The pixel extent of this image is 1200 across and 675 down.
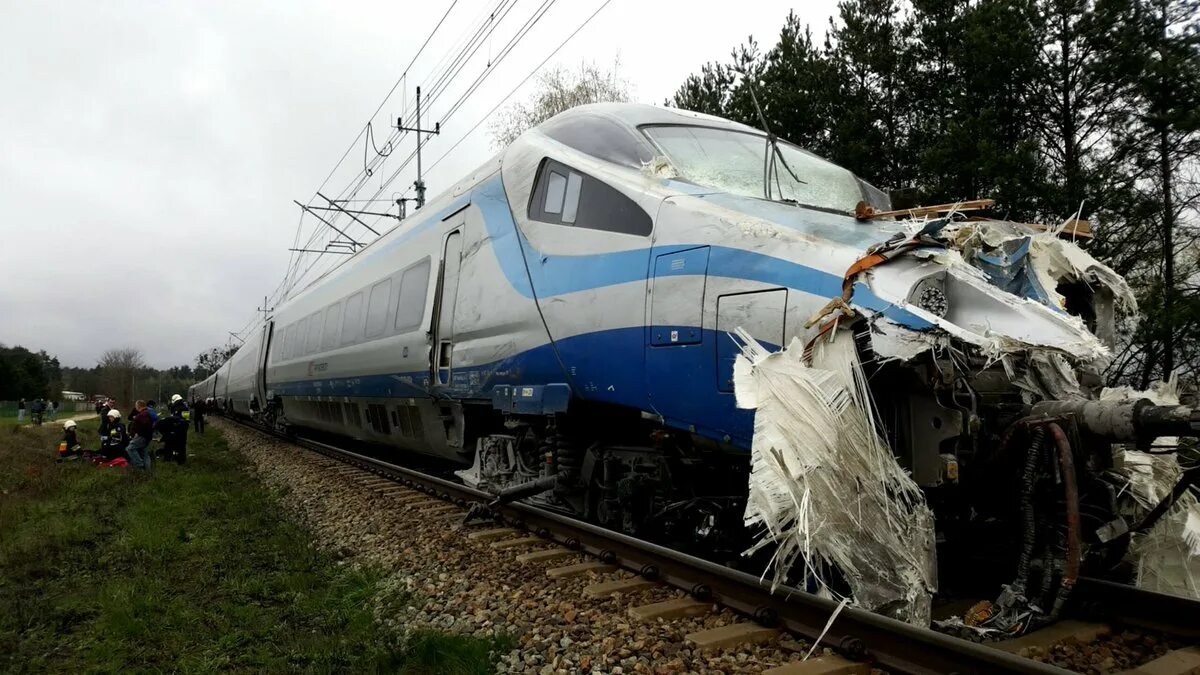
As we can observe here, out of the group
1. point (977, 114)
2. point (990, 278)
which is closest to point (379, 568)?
point (990, 278)

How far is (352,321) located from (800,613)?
9006mm

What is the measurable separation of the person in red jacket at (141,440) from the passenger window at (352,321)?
431 cm

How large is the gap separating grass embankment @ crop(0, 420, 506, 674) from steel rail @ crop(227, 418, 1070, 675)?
4.28ft

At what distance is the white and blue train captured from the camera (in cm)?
386

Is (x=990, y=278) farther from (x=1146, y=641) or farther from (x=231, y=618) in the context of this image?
(x=231, y=618)

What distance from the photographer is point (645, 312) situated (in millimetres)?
4969

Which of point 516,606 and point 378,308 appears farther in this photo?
point 378,308

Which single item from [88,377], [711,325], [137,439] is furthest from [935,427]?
[88,377]

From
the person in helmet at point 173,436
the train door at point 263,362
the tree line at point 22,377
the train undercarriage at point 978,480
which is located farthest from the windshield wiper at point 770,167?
the tree line at point 22,377

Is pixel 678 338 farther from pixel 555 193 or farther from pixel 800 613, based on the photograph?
pixel 555 193

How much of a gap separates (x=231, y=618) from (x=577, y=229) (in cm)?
351

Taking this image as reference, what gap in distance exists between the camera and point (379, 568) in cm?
599

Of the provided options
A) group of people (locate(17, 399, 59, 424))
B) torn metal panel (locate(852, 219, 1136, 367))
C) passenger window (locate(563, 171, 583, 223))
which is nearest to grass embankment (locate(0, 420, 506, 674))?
torn metal panel (locate(852, 219, 1136, 367))

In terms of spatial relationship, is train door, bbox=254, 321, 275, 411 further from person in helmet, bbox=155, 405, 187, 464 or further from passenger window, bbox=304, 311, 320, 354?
passenger window, bbox=304, 311, 320, 354
